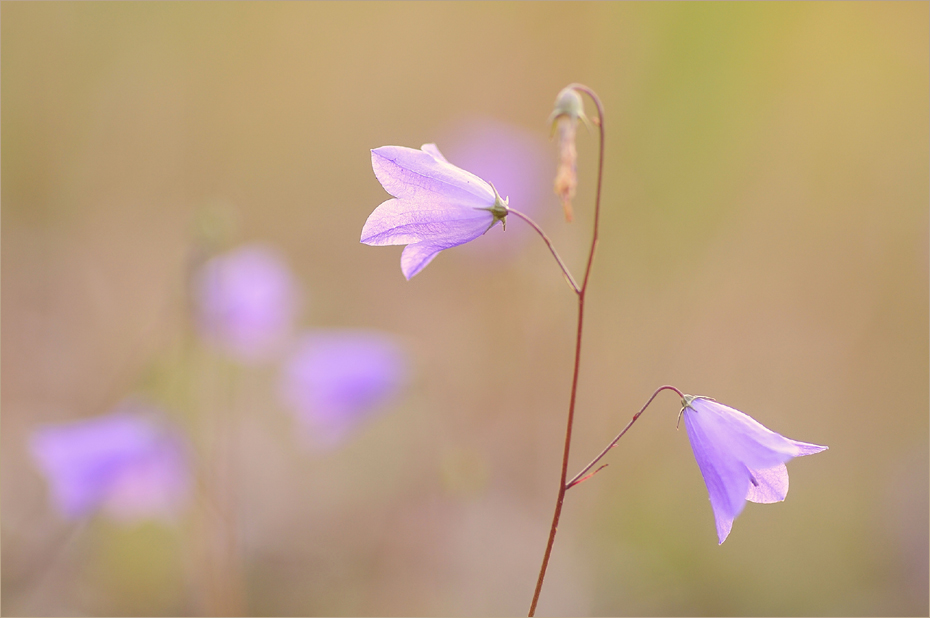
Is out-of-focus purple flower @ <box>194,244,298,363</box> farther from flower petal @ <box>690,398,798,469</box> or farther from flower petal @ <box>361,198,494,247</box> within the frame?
flower petal @ <box>690,398,798,469</box>

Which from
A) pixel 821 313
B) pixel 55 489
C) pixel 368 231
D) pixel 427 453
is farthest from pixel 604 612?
pixel 821 313

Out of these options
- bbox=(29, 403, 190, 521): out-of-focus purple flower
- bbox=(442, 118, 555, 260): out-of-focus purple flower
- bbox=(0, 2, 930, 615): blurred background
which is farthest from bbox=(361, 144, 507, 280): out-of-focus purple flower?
bbox=(442, 118, 555, 260): out-of-focus purple flower

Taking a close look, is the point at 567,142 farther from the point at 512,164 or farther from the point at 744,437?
the point at 512,164

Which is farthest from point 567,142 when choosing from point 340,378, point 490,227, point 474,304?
point 474,304

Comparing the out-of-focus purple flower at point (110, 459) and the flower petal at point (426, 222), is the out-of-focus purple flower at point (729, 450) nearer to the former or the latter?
the flower petal at point (426, 222)

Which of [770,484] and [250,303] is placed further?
[250,303]
